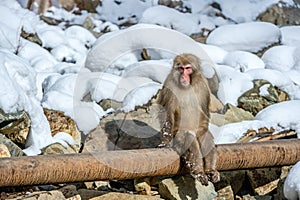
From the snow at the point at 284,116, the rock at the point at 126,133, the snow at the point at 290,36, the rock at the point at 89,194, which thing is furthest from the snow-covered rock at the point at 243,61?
the rock at the point at 89,194

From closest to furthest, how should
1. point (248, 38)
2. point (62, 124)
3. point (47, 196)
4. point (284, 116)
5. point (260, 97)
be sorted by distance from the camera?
1. point (47, 196)
2. point (62, 124)
3. point (284, 116)
4. point (260, 97)
5. point (248, 38)

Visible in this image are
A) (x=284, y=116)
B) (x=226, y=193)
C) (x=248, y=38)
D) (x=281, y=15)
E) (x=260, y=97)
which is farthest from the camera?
(x=281, y=15)

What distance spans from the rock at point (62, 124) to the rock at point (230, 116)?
1209 millimetres

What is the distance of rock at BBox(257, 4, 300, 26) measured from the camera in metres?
9.80

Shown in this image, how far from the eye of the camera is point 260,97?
586 cm

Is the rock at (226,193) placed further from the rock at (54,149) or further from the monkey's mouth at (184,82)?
the rock at (54,149)

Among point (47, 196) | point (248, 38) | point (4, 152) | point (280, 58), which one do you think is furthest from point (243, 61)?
point (47, 196)

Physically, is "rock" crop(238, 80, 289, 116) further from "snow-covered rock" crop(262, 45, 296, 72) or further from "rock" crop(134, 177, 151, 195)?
"rock" crop(134, 177, 151, 195)

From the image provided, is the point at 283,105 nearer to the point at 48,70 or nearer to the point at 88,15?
the point at 48,70

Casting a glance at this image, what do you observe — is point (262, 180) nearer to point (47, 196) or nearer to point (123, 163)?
point (123, 163)

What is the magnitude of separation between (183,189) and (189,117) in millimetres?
521

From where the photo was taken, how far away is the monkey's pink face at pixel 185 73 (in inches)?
139

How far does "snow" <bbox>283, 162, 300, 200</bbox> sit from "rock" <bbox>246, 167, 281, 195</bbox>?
0.73 metres

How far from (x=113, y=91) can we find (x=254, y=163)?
220 centimetres
